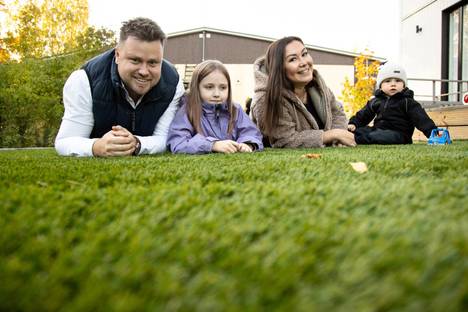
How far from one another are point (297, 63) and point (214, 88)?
90cm

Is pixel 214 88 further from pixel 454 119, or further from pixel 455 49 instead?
pixel 455 49

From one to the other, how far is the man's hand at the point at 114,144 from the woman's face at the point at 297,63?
1.82 metres

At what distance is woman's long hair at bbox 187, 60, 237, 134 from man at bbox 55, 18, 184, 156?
0.25m

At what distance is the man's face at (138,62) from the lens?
277cm

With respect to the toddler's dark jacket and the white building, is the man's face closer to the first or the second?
the toddler's dark jacket

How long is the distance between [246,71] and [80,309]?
761 inches

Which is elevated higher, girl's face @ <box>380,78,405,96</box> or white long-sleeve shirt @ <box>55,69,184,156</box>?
girl's face @ <box>380,78,405,96</box>

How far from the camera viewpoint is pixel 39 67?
32.1 feet

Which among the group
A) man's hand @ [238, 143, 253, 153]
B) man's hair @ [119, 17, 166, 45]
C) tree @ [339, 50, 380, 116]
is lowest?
man's hand @ [238, 143, 253, 153]

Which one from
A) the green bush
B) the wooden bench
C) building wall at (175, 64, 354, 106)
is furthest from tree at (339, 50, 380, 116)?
the green bush

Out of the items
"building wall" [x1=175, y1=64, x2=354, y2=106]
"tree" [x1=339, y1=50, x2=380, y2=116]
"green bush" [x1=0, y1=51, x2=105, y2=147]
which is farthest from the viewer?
→ "building wall" [x1=175, y1=64, x2=354, y2=106]

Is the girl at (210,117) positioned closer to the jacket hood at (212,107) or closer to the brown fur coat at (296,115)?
the jacket hood at (212,107)

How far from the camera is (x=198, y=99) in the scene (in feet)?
11.1

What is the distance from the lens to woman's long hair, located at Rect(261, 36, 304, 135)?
148 inches
